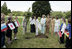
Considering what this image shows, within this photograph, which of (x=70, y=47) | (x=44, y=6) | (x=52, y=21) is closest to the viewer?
(x=70, y=47)

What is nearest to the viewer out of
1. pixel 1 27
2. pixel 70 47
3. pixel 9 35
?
pixel 1 27

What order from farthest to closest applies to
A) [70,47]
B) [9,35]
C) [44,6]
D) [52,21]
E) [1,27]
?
[44,6] < [52,21] < [9,35] < [70,47] < [1,27]

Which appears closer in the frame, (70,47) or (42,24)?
(70,47)

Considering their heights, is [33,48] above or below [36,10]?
below

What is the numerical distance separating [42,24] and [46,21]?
1.39ft

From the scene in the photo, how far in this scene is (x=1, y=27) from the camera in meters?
5.57

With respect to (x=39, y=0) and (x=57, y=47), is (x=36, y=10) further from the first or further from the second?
(x=57, y=47)

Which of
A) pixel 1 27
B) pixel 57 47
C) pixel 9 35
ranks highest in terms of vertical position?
pixel 1 27

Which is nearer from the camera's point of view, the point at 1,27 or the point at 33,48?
Answer: the point at 1,27

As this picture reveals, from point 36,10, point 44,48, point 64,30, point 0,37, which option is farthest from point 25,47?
point 36,10

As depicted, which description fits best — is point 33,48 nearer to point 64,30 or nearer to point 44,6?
point 64,30

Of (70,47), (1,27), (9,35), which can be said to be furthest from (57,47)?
(1,27)

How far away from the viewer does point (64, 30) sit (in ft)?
21.9

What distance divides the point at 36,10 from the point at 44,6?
1.53 metres
